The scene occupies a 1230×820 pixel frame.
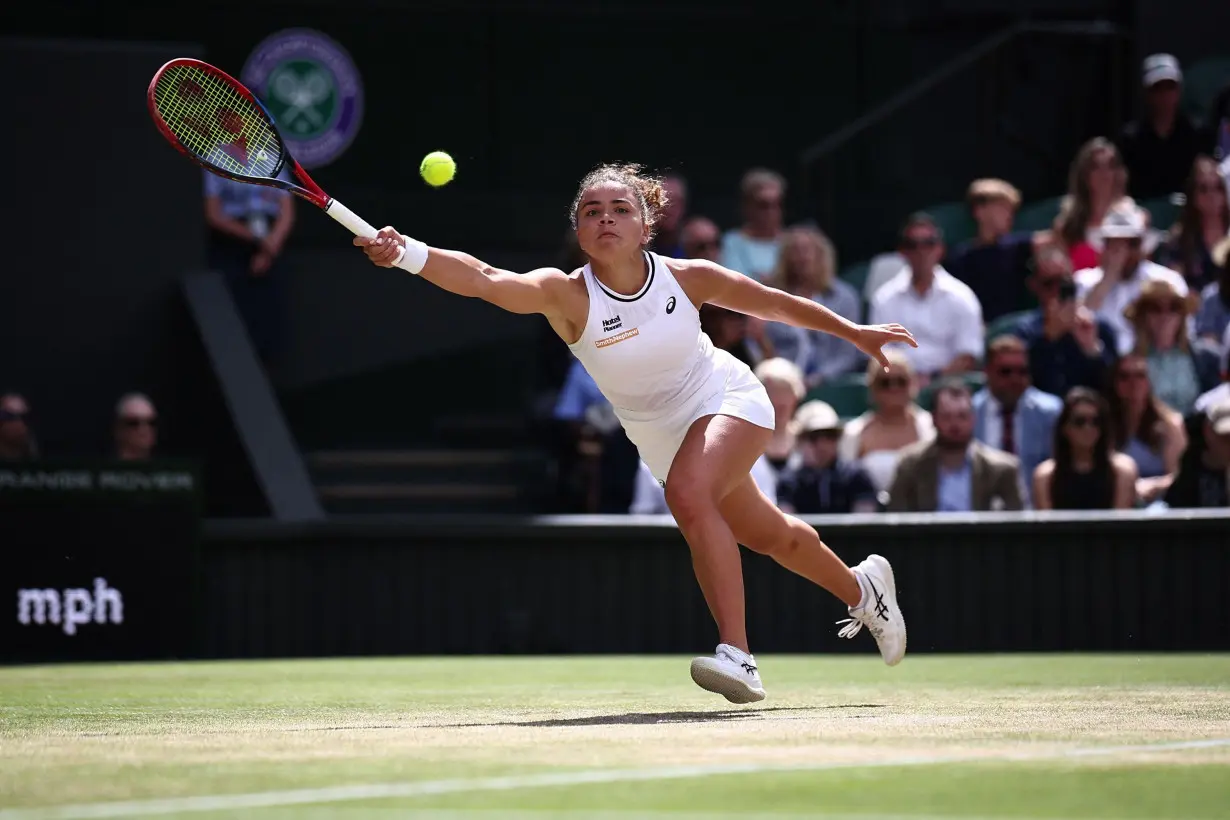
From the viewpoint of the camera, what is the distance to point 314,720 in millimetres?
6301

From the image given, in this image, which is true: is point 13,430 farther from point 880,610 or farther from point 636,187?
point 880,610

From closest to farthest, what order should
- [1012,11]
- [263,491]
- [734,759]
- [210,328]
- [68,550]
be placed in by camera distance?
A: [734,759] → [68,550] → [263,491] → [210,328] → [1012,11]

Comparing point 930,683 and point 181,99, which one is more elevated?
point 181,99

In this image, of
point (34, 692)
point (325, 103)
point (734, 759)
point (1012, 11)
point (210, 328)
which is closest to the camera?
point (734, 759)

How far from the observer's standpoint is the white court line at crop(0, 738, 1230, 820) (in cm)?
407

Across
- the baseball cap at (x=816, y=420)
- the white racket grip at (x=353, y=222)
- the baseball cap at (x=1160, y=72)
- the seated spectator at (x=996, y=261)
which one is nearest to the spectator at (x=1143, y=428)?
the baseball cap at (x=816, y=420)

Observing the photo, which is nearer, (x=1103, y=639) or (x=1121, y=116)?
(x=1103, y=639)

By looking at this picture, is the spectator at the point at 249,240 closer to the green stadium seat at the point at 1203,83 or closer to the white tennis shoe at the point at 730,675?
the green stadium seat at the point at 1203,83

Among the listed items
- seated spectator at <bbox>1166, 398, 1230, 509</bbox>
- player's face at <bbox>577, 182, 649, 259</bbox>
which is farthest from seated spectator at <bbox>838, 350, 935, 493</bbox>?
player's face at <bbox>577, 182, 649, 259</bbox>

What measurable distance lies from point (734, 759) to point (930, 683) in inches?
135

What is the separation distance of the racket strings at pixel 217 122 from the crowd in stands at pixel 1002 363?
4.61 metres

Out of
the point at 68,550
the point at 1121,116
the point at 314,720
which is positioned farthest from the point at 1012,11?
the point at 314,720

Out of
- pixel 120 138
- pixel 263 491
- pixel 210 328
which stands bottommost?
pixel 263 491

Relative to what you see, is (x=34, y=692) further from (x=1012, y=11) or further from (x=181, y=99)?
(x=1012, y=11)
